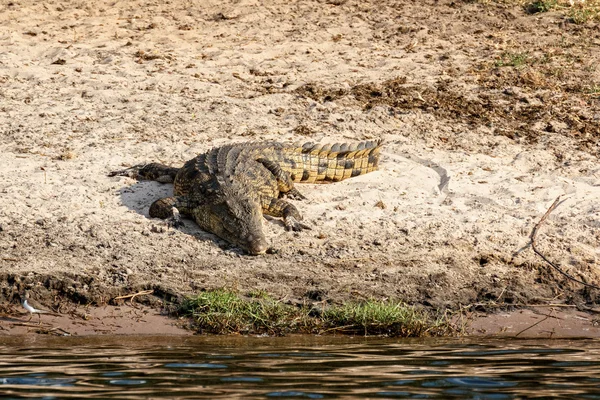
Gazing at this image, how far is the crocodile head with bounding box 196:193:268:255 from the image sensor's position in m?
8.41

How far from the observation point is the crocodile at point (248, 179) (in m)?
8.80

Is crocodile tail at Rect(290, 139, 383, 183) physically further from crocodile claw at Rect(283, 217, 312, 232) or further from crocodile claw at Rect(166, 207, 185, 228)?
crocodile claw at Rect(166, 207, 185, 228)

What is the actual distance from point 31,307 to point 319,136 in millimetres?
4130

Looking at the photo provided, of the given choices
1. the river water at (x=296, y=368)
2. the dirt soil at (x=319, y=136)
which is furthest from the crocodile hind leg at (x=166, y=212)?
the river water at (x=296, y=368)

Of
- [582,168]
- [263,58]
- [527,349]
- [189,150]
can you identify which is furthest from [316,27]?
[527,349]

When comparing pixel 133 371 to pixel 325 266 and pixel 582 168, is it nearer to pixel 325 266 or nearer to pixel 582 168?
pixel 325 266

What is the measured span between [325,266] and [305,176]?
1.98 metres

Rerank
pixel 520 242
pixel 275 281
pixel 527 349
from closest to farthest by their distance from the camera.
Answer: pixel 527 349, pixel 275 281, pixel 520 242

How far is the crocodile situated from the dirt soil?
13cm

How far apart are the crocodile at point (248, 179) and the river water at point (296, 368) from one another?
1887 mm

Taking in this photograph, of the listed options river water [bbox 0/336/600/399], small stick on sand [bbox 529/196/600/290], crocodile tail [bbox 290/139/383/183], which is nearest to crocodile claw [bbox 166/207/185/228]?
crocodile tail [bbox 290/139/383/183]

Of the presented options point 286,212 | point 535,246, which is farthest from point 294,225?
point 535,246

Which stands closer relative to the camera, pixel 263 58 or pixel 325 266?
pixel 325 266

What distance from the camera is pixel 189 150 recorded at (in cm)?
1023
